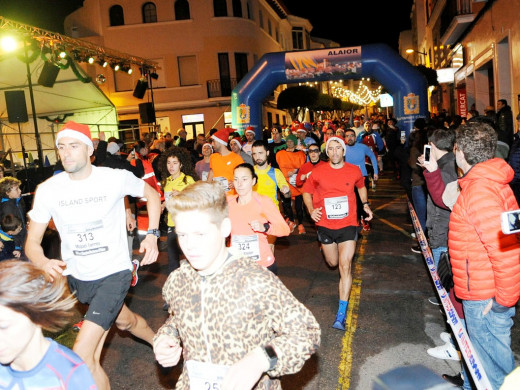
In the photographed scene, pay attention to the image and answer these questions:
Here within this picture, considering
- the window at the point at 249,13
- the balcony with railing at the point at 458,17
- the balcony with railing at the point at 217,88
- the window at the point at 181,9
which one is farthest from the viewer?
the window at the point at 249,13

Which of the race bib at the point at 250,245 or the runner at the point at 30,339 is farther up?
the runner at the point at 30,339

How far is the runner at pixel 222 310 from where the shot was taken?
6.44 ft

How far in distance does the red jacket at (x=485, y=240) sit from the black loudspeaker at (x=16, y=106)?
1416 centimetres

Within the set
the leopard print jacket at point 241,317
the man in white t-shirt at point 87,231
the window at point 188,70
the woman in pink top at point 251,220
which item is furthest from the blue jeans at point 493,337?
the window at point 188,70

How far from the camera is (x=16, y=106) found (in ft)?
47.5

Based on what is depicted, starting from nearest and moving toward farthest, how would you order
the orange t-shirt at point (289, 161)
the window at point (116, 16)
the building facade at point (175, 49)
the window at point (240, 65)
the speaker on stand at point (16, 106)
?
the orange t-shirt at point (289, 161) → the speaker on stand at point (16, 106) → the building facade at point (175, 49) → the window at point (116, 16) → the window at point (240, 65)

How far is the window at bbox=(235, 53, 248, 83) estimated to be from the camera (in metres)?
33.2

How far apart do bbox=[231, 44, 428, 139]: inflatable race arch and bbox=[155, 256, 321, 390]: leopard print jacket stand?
18099 millimetres

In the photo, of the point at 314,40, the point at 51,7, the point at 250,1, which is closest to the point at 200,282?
the point at 51,7

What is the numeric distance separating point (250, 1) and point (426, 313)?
33.2 meters

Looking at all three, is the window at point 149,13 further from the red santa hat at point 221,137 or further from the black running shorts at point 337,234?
the black running shorts at point 337,234

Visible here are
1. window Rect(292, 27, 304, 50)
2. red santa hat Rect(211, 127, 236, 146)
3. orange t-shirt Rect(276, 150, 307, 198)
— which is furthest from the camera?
window Rect(292, 27, 304, 50)

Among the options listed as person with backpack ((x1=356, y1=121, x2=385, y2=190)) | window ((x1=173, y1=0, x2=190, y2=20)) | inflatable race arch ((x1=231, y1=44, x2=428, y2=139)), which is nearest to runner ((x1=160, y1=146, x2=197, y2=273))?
person with backpack ((x1=356, y1=121, x2=385, y2=190))

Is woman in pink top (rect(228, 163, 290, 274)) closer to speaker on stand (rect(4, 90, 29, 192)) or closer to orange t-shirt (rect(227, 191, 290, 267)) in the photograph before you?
orange t-shirt (rect(227, 191, 290, 267))
